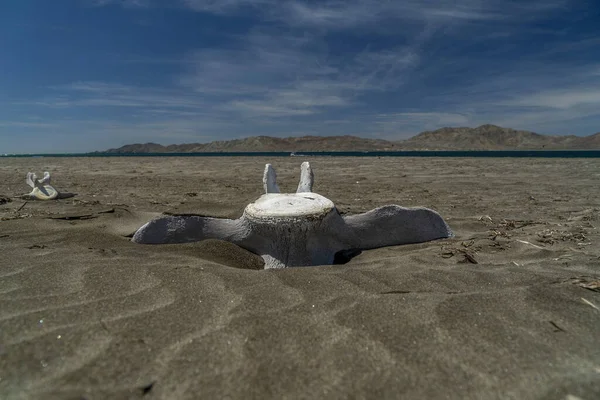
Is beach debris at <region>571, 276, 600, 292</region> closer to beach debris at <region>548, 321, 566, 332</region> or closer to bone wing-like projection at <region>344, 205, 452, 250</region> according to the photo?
beach debris at <region>548, 321, 566, 332</region>

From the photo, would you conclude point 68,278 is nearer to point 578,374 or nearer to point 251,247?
point 251,247

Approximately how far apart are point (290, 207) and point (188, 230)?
47.1 inches

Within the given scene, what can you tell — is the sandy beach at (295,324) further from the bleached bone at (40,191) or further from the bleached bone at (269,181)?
the bleached bone at (40,191)

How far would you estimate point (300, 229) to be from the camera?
3.20 meters

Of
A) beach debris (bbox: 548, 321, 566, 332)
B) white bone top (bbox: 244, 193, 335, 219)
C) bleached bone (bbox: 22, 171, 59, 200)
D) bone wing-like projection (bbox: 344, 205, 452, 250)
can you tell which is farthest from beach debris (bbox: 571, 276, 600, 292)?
bleached bone (bbox: 22, 171, 59, 200)

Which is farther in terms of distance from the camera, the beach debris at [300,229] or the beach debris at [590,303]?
the beach debris at [300,229]

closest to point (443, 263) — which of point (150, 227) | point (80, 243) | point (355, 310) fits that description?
point (355, 310)

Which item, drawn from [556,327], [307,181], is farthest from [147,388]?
[307,181]

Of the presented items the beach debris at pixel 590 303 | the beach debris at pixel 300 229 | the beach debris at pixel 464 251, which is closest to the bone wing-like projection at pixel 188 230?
the beach debris at pixel 300 229

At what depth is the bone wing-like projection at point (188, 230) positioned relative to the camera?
11.8ft

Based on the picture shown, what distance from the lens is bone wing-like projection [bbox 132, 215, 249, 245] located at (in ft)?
11.8

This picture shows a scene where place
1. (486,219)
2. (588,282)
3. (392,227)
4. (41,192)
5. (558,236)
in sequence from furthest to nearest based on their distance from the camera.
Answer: (41,192) → (486,219) → (558,236) → (392,227) → (588,282)

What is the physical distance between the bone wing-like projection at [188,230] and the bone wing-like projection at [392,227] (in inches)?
47.3

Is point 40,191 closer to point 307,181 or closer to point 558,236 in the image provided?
point 307,181
